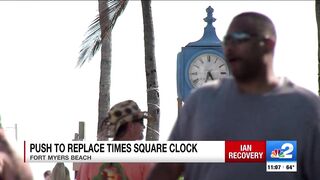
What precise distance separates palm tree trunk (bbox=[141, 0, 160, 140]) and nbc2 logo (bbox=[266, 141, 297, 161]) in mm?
13549

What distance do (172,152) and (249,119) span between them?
1075 millimetres

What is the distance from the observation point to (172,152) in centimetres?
417

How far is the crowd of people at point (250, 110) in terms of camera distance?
311 centimetres

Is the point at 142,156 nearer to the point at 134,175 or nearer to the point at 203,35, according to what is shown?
the point at 134,175

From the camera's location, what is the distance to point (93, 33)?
17.5 m

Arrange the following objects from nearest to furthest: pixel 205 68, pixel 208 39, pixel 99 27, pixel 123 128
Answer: pixel 123 128, pixel 205 68, pixel 208 39, pixel 99 27

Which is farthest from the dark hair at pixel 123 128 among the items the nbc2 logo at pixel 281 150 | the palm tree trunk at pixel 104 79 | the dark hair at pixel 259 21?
the palm tree trunk at pixel 104 79

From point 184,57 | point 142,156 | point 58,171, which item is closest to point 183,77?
point 184,57

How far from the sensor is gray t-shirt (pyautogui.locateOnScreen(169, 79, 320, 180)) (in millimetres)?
3143

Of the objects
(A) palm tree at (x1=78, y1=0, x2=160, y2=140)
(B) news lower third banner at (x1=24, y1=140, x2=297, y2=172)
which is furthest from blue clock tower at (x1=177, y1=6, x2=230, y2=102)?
(B) news lower third banner at (x1=24, y1=140, x2=297, y2=172)

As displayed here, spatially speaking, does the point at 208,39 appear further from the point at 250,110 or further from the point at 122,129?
the point at 250,110

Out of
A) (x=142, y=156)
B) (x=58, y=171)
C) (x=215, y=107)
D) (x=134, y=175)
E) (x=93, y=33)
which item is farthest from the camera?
(x=93, y=33)

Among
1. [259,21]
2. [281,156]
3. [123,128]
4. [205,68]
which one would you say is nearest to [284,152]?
[281,156]

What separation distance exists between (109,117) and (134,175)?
457 mm
